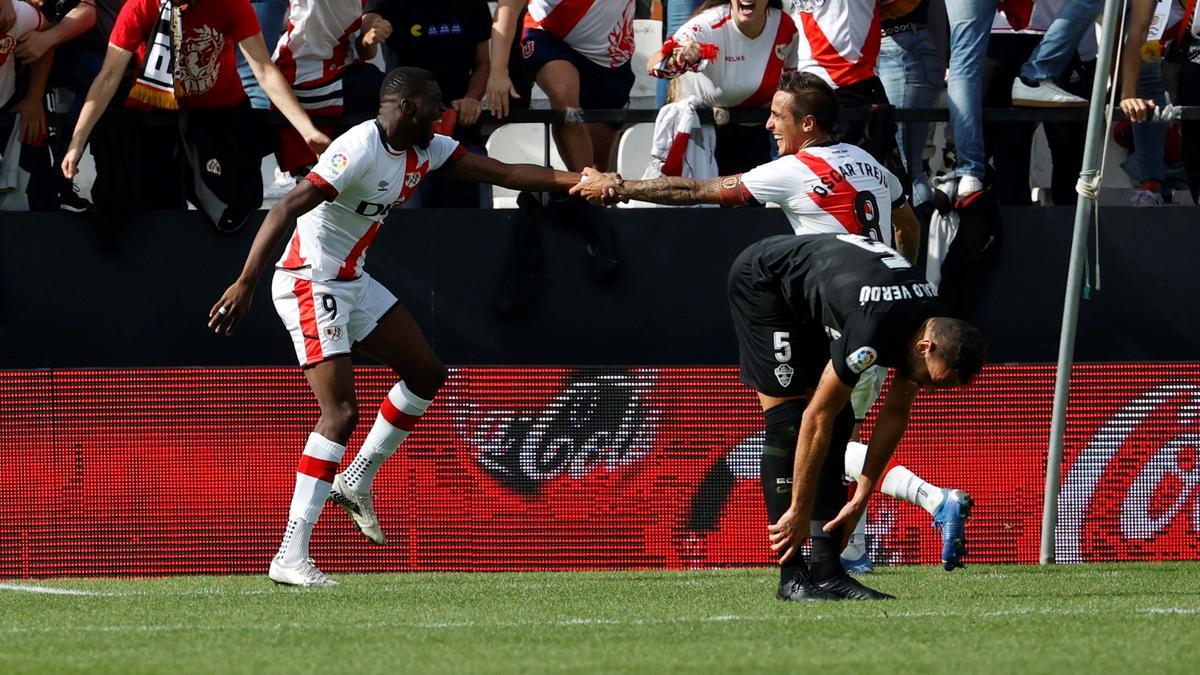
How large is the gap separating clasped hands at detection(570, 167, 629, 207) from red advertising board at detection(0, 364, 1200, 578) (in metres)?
1.32

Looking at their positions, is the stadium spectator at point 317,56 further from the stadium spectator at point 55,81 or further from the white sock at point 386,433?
the white sock at point 386,433

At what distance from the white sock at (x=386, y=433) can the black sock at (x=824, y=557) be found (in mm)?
2273

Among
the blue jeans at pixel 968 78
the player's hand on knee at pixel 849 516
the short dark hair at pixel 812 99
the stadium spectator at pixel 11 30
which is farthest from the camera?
the blue jeans at pixel 968 78

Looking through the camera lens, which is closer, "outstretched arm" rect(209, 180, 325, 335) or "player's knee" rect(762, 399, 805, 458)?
"player's knee" rect(762, 399, 805, 458)

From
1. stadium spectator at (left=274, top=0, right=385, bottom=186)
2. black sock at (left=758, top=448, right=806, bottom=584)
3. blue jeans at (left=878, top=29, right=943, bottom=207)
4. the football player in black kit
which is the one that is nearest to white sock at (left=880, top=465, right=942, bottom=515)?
the football player in black kit

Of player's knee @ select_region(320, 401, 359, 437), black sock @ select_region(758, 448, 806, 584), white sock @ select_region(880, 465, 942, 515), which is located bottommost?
white sock @ select_region(880, 465, 942, 515)

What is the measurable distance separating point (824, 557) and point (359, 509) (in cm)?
246

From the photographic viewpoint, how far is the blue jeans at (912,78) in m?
9.67

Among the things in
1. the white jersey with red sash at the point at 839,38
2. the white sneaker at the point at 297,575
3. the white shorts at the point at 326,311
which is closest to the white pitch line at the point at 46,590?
the white sneaker at the point at 297,575

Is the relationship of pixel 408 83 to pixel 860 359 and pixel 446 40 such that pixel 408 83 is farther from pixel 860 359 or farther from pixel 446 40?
pixel 860 359

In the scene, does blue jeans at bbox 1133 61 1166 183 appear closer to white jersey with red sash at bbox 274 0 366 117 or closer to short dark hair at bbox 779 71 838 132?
short dark hair at bbox 779 71 838 132

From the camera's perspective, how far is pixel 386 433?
8227 mm

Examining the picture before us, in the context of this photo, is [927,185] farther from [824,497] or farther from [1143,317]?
[824,497]

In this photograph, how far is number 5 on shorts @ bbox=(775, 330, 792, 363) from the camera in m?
6.70
